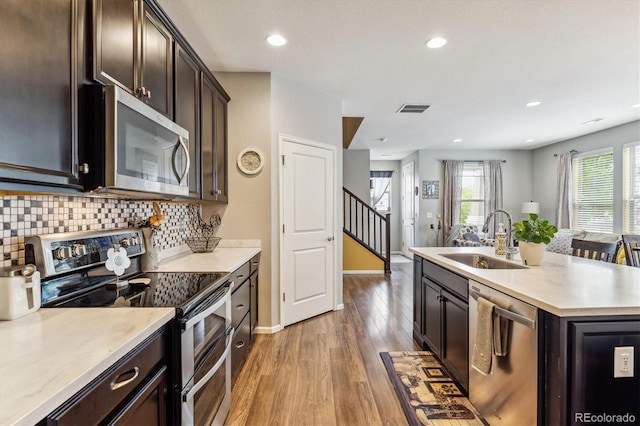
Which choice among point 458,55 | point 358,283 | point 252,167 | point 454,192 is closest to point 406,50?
point 458,55

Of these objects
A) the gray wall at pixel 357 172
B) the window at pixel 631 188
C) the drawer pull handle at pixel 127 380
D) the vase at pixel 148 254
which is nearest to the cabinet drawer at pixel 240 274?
the vase at pixel 148 254

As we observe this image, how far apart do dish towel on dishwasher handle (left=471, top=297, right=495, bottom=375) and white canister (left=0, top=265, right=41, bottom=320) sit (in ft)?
6.78

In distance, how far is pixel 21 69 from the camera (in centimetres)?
96

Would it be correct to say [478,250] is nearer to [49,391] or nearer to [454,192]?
[49,391]

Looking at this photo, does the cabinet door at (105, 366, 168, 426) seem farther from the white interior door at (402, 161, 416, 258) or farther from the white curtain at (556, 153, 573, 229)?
the white curtain at (556, 153, 573, 229)

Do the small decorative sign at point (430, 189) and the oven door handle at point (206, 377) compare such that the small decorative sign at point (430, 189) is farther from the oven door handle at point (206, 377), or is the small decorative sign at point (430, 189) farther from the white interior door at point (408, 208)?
the oven door handle at point (206, 377)

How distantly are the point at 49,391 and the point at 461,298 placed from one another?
207 cm

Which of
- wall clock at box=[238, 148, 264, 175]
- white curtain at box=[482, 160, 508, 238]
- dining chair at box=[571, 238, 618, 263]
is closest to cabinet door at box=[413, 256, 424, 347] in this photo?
dining chair at box=[571, 238, 618, 263]

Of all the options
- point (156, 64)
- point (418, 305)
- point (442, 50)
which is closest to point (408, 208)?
point (418, 305)

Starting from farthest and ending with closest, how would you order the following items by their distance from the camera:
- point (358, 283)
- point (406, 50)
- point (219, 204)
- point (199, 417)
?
1. point (358, 283)
2. point (219, 204)
3. point (406, 50)
4. point (199, 417)

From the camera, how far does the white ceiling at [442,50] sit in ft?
7.16

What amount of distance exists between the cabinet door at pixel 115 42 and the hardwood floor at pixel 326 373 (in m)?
1.96

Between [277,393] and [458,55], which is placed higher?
[458,55]

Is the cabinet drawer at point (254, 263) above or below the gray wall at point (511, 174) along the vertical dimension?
below
